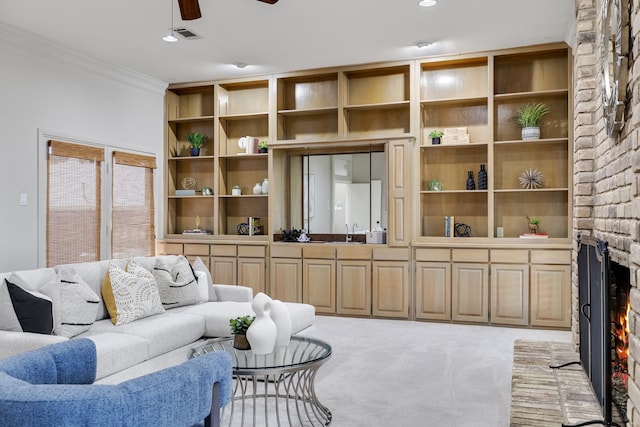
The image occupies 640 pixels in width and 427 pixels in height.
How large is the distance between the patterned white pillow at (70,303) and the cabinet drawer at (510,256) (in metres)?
3.87

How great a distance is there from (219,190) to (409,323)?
2.98m

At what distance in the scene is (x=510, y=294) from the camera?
5617mm

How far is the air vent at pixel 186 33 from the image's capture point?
5.05m

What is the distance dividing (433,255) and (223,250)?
255 centimetres

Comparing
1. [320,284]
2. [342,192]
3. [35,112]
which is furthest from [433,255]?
[35,112]

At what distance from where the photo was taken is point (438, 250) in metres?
5.84

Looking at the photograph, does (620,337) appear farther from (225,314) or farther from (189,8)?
(189,8)

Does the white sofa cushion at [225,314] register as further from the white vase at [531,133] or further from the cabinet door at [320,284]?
the white vase at [531,133]

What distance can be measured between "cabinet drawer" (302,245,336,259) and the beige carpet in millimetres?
824

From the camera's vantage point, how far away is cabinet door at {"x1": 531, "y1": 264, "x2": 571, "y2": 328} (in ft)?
17.8

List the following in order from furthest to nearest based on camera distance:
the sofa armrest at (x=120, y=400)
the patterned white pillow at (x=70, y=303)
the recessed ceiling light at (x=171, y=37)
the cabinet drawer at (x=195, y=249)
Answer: the cabinet drawer at (x=195, y=249) → the recessed ceiling light at (x=171, y=37) → the patterned white pillow at (x=70, y=303) → the sofa armrest at (x=120, y=400)

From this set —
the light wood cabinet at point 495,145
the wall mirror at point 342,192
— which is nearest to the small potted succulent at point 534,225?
the light wood cabinet at point 495,145

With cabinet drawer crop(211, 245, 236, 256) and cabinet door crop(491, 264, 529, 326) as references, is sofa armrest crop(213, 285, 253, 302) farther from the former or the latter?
cabinet door crop(491, 264, 529, 326)

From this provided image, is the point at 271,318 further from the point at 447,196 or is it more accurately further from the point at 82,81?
the point at 82,81
